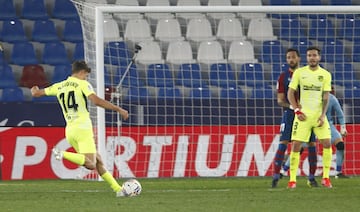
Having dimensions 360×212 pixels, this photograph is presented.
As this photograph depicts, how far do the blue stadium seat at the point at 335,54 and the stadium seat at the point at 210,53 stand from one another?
6.37 ft

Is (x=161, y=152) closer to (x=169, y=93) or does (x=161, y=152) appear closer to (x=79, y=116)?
(x=169, y=93)

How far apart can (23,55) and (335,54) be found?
616 cm

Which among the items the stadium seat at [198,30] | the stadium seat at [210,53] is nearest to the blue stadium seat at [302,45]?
the stadium seat at [210,53]

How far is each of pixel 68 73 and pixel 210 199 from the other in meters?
9.45

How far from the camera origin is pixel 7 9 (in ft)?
73.2

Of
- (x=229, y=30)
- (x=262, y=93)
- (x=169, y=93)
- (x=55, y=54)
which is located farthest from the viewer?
(x=55, y=54)

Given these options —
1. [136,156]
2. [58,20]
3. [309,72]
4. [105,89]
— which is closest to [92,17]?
[105,89]

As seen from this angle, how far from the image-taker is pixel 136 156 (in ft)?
59.7

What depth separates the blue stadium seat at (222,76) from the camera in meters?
Result: 19.8

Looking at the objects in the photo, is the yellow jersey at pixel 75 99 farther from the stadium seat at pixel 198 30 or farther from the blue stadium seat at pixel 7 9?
the blue stadium seat at pixel 7 9

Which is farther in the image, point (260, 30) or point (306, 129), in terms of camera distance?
point (260, 30)

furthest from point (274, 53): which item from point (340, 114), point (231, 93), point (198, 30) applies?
point (340, 114)

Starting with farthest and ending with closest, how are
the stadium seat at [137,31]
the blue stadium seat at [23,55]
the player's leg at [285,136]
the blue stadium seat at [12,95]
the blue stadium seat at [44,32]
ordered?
1. the blue stadium seat at [44,32]
2. the blue stadium seat at [23,55]
3. the stadium seat at [137,31]
4. the blue stadium seat at [12,95]
5. the player's leg at [285,136]

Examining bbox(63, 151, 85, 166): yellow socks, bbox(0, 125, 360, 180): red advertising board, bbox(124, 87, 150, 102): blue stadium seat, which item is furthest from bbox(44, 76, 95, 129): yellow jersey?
bbox(124, 87, 150, 102): blue stadium seat
